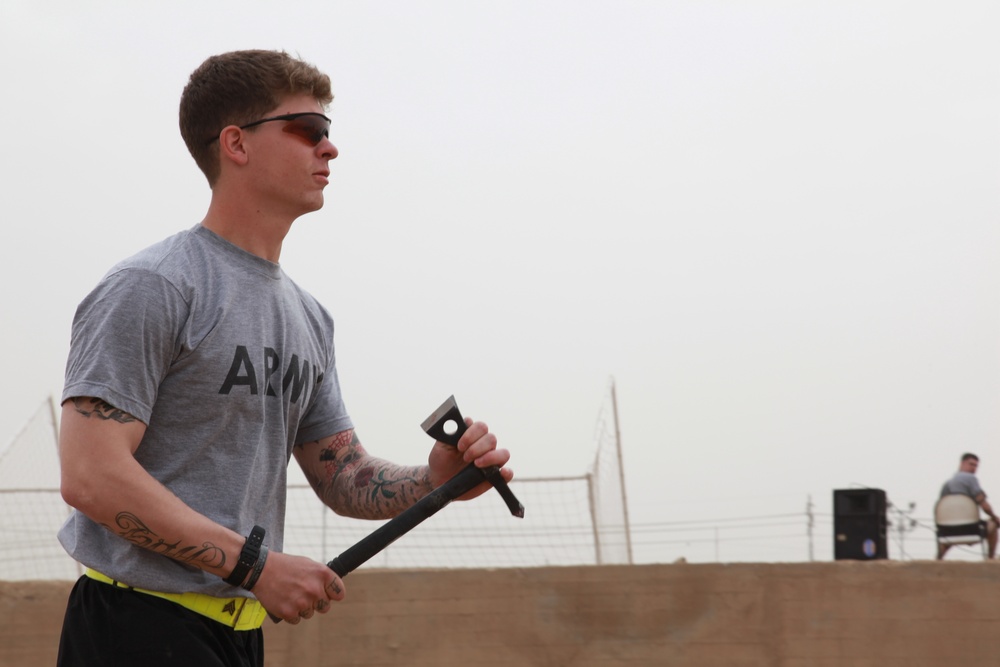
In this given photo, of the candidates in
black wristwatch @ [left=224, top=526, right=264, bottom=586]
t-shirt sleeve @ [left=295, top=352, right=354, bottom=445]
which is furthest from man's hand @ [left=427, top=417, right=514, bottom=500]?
black wristwatch @ [left=224, top=526, right=264, bottom=586]

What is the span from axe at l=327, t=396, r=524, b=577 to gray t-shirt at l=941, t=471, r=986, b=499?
10.6 metres

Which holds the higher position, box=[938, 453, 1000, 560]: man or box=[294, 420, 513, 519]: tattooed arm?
box=[294, 420, 513, 519]: tattooed arm

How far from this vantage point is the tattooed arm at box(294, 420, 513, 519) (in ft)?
7.48

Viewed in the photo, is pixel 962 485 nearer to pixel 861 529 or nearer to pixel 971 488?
pixel 971 488

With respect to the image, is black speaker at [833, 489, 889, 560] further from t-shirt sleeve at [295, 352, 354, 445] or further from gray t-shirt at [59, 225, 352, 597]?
gray t-shirt at [59, 225, 352, 597]

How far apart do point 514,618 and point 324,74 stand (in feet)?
11.2

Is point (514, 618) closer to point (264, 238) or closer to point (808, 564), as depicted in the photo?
point (808, 564)

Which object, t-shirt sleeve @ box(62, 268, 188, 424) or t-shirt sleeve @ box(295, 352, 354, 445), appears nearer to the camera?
t-shirt sleeve @ box(62, 268, 188, 424)

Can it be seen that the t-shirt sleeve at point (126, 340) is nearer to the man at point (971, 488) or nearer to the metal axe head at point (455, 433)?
the metal axe head at point (455, 433)

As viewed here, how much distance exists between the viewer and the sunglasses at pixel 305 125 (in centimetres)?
227

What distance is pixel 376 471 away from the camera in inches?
99.9

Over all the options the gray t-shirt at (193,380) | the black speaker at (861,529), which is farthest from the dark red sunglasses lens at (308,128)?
the black speaker at (861,529)

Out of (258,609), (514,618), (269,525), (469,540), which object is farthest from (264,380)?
(469,540)

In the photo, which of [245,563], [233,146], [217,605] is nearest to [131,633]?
[217,605]
